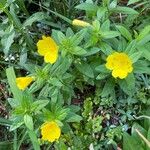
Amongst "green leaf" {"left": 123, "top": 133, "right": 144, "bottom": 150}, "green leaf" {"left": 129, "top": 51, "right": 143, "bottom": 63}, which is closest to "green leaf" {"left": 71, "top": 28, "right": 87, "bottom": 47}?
"green leaf" {"left": 129, "top": 51, "right": 143, "bottom": 63}

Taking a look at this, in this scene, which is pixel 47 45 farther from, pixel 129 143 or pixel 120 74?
pixel 129 143

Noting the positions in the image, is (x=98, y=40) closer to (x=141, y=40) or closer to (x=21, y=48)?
(x=141, y=40)

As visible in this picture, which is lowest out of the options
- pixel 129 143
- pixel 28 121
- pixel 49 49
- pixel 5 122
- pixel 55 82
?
pixel 129 143

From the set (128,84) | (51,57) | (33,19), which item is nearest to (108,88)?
(128,84)

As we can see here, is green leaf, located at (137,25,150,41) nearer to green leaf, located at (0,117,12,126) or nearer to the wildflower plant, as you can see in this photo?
the wildflower plant

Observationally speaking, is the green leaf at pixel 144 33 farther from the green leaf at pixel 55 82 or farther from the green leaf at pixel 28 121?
the green leaf at pixel 28 121

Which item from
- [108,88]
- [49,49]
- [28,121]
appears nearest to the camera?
[28,121]

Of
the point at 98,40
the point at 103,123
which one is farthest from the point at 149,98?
the point at 98,40

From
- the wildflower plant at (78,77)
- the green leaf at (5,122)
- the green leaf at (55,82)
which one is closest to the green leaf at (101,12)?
the wildflower plant at (78,77)
